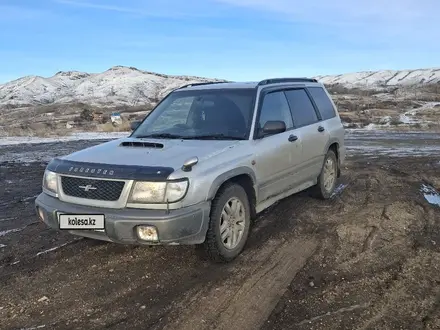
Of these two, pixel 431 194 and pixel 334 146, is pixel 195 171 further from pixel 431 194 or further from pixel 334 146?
pixel 431 194

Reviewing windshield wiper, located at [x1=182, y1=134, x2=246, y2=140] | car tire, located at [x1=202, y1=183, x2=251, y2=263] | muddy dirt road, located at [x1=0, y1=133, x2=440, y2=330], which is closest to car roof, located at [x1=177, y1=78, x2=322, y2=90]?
windshield wiper, located at [x1=182, y1=134, x2=246, y2=140]

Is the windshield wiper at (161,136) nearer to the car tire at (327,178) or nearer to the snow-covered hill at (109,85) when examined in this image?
the car tire at (327,178)

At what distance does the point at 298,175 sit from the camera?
603cm

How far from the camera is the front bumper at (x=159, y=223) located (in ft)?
13.1

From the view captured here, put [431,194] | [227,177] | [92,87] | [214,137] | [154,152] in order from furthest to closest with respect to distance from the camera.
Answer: [92,87]
[431,194]
[214,137]
[154,152]
[227,177]

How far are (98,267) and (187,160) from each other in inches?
57.4

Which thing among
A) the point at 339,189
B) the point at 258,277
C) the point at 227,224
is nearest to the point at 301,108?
the point at 339,189

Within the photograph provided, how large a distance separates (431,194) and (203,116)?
14.5 feet

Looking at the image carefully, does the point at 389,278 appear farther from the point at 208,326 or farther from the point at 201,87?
the point at 201,87

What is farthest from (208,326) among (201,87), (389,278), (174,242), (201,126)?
(201,87)

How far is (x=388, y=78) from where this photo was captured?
15600 cm

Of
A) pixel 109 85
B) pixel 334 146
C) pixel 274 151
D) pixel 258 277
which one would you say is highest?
pixel 274 151

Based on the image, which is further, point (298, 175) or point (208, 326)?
point (298, 175)

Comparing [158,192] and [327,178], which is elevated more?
[158,192]
